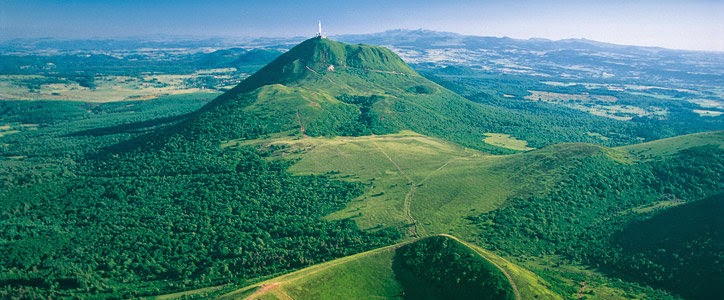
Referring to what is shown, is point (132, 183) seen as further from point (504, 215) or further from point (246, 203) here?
point (504, 215)

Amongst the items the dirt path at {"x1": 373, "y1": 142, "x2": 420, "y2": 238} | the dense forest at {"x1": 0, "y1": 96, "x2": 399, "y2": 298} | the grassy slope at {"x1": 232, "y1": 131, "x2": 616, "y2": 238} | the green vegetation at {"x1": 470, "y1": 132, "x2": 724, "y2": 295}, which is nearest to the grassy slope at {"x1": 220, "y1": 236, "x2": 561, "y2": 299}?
the dense forest at {"x1": 0, "y1": 96, "x2": 399, "y2": 298}

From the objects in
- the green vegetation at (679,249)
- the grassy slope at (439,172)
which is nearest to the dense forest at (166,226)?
the grassy slope at (439,172)

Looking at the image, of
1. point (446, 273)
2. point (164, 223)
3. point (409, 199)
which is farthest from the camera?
point (409, 199)

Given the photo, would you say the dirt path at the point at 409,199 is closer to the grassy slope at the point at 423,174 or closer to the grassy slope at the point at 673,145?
the grassy slope at the point at 423,174

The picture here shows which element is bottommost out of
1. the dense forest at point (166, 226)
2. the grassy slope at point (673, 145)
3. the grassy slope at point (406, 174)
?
the dense forest at point (166, 226)

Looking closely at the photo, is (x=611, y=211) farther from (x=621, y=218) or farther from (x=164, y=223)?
(x=164, y=223)

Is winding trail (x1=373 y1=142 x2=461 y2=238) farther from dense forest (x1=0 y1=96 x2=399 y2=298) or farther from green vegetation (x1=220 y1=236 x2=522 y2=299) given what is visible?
green vegetation (x1=220 y1=236 x2=522 y2=299)

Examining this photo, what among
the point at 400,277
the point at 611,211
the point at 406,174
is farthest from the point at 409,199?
the point at 611,211

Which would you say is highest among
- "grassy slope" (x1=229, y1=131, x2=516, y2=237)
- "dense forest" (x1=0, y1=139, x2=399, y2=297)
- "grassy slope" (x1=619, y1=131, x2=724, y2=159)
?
"grassy slope" (x1=619, y1=131, x2=724, y2=159)

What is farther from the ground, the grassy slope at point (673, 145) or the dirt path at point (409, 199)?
the grassy slope at point (673, 145)

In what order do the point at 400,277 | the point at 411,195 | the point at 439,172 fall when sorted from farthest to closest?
the point at 439,172
the point at 411,195
the point at 400,277
